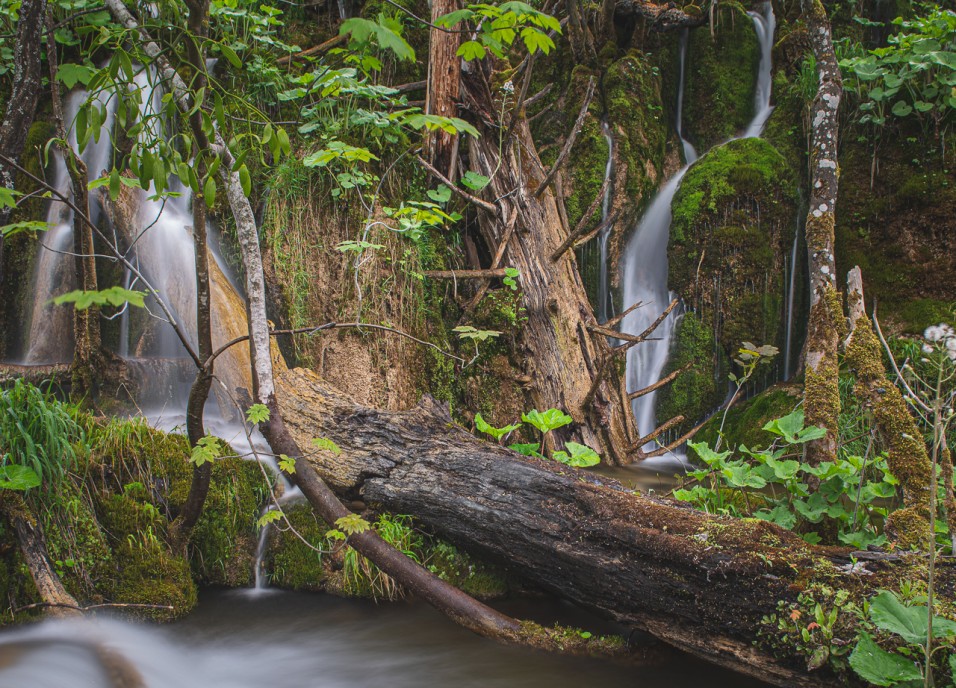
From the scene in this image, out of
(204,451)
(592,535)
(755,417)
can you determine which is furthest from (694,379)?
(204,451)

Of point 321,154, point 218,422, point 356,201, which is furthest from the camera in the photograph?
point 356,201

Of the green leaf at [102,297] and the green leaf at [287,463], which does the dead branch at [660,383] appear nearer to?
the green leaf at [287,463]

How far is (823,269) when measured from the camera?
4.30 meters

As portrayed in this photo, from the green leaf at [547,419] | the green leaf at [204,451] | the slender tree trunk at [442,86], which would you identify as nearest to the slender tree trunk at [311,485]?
the green leaf at [204,451]

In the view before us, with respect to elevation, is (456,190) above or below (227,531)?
above

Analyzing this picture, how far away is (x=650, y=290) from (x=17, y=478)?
6336mm

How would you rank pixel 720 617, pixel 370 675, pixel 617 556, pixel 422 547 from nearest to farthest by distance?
1. pixel 720 617
2. pixel 617 556
3. pixel 370 675
4. pixel 422 547

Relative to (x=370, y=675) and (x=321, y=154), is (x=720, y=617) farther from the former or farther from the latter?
(x=321, y=154)

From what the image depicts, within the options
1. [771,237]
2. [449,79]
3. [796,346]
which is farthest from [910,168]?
[449,79]

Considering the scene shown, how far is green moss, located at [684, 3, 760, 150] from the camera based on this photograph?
854cm

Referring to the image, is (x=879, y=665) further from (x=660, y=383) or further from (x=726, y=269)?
(x=726, y=269)

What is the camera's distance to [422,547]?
146 inches

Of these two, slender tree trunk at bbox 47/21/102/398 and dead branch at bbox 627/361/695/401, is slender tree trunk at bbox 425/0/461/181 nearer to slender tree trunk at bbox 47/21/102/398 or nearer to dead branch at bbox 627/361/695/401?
dead branch at bbox 627/361/695/401

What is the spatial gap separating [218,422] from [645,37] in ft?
25.7
